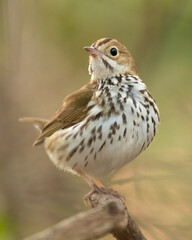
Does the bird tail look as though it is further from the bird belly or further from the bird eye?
the bird eye

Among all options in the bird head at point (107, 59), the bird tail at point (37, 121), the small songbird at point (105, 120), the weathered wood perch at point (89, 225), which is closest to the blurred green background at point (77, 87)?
the bird tail at point (37, 121)

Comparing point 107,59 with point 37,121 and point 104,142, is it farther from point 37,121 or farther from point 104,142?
point 37,121

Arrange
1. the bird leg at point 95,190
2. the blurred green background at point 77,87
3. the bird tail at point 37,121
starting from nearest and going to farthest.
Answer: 1. the bird leg at point 95,190
2. the blurred green background at point 77,87
3. the bird tail at point 37,121

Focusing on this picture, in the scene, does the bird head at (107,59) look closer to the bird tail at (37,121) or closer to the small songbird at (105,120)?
the small songbird at (105,120)

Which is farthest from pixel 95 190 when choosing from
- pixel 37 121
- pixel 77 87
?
pixel 77 87

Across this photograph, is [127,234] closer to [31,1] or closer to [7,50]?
[7,50]

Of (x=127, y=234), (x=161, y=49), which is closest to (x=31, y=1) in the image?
(x=161, y=49)

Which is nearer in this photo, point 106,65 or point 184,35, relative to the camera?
point 106,65
